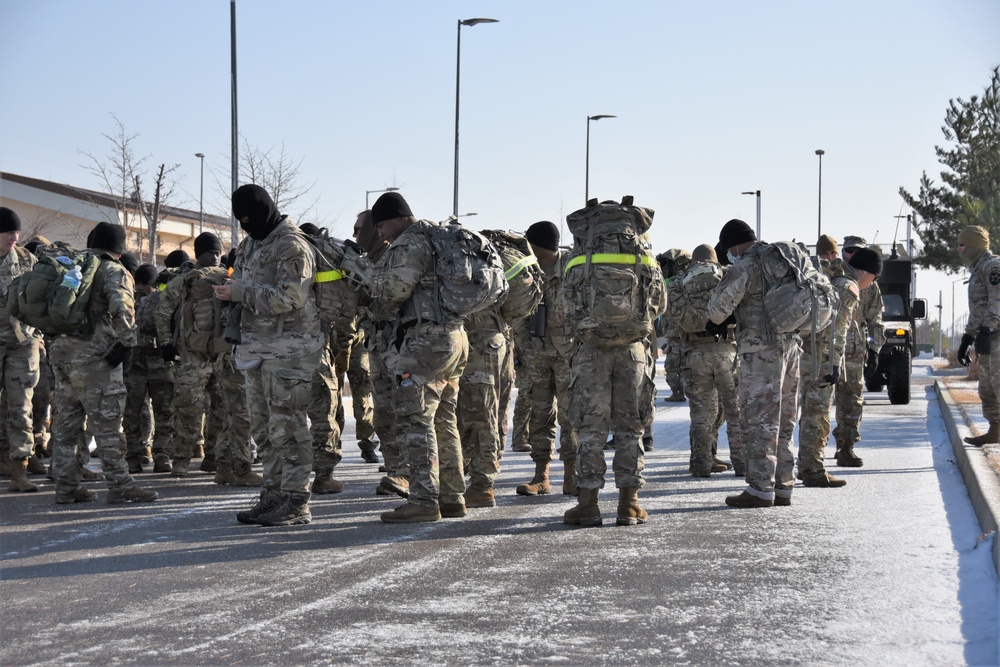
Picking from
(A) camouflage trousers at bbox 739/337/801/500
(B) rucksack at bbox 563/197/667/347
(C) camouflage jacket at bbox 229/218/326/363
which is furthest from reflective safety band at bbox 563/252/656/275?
(C) camouflage jacket at bbox 229/218/326/363

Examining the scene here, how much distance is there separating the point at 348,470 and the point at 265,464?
3329mm

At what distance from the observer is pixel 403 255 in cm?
822

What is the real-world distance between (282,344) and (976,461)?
21.3ft

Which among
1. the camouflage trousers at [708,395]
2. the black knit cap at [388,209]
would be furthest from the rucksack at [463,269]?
the camouflage trousers at [708,395]

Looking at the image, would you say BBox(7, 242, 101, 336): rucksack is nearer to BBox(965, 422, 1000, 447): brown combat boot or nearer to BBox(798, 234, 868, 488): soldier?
BBox(798, 234, 868, 488): soldier

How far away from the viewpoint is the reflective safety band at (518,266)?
9.31 m

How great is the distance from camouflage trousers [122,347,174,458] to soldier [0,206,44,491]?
123cm

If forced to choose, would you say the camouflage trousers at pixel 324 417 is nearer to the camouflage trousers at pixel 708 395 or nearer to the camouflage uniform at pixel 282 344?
the camouflage uniform at pixel 282 344

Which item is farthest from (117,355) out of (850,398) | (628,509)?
(850,398)

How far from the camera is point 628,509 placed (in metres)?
8.32

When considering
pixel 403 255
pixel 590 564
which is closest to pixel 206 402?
pixel 403 255

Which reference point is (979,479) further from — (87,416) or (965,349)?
(87,416)

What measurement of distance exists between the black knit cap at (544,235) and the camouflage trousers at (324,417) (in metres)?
2.10

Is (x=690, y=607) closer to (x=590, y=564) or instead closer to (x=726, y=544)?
(x=590, y=564)
